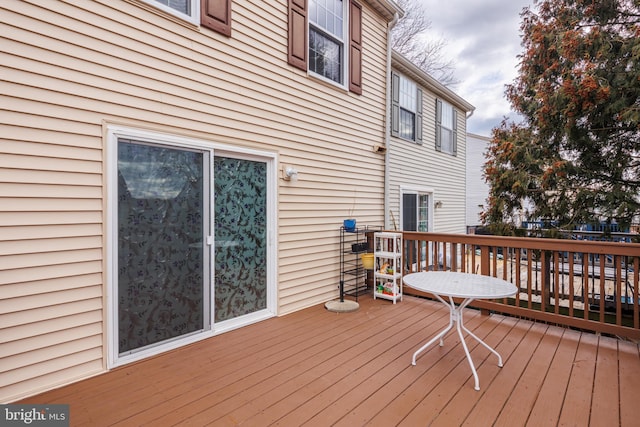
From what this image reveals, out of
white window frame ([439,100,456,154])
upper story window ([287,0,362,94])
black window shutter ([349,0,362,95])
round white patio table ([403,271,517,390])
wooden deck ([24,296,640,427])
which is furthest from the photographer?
white window frame ([439,100,456,154])

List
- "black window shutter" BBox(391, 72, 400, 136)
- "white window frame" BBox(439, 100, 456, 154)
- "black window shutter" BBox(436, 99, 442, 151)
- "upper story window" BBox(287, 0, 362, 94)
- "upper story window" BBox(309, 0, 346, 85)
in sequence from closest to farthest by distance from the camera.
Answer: "upper story window" BBox(287, 0, 362, 94) < "upper story window" BBox(309, 0, 346, 85) < "black window shutter" BBox(391, 72, 400, 136) < "black window shutter" BBox(436, 99, 442, 151) < "white window frame" BBox(439, 100, 456, 154)

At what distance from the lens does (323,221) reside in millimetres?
4555

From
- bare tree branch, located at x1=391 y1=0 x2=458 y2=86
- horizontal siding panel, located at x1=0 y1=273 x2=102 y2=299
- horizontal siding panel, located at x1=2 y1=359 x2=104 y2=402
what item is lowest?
horizontal siding panel, located at x1=2 y1=359 x2=104 y2=402

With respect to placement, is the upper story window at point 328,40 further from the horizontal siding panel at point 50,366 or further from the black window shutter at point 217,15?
the horizontal siding panel at point 50,366

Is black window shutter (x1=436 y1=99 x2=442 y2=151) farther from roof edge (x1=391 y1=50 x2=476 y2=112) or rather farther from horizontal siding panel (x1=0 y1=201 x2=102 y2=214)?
horizontal siding panel (x1=0 y1=201 x2=102 y2=214)

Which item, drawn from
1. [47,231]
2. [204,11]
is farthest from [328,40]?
[47,231]

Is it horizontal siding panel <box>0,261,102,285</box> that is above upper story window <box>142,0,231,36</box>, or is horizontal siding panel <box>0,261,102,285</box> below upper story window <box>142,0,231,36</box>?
below

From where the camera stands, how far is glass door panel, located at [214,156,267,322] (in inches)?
132

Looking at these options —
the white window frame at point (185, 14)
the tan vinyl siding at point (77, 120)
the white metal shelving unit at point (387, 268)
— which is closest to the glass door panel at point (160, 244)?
the tan vinyl siding at point (77, 120)

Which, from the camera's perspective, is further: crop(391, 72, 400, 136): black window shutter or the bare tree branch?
the bare tree branch

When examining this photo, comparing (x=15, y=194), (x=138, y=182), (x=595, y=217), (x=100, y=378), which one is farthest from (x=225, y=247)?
(x=595, y=217)

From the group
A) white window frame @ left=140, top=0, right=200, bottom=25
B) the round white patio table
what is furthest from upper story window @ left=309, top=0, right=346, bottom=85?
the round white patio table

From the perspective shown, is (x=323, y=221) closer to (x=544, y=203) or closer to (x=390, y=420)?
(x=390, y=420)

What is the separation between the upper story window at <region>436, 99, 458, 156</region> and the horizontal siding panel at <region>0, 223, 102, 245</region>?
8287 millimetres
